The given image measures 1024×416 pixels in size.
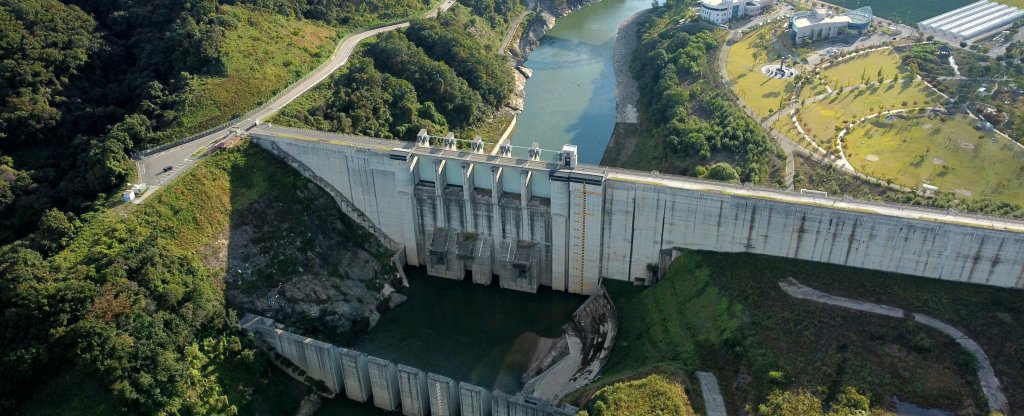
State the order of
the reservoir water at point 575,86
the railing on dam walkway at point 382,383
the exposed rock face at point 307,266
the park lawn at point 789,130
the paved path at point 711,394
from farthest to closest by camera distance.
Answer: the reservoir water at point 575,86 → the park lawn at point 789,130 → the exposed rock face at point 307,266 → the railing on dam walkway at point 382,383 → the paved path at point 711,394

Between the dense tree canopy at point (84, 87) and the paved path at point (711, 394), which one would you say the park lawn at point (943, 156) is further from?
the dense tree canopy at point (84, 87)

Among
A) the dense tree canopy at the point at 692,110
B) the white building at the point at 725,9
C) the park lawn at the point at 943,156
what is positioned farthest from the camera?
the white building at the point at 725,9

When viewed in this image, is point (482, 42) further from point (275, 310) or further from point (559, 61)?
point (275, 310)

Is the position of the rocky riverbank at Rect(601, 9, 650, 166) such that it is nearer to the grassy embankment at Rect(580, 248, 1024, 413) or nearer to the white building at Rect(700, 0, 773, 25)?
the white building at Rect(700, 0, 773, 25)

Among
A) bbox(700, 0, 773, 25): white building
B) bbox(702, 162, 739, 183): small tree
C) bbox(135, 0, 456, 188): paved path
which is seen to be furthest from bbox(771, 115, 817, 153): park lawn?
bbox(135, 0, 456, 188): paved path

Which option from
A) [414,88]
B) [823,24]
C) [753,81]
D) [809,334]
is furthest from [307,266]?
→ [823,24]

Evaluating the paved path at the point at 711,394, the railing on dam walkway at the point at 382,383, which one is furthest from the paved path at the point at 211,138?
the paved path at the point at 711,394

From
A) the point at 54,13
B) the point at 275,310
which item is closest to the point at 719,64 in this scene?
the point at 275,310
